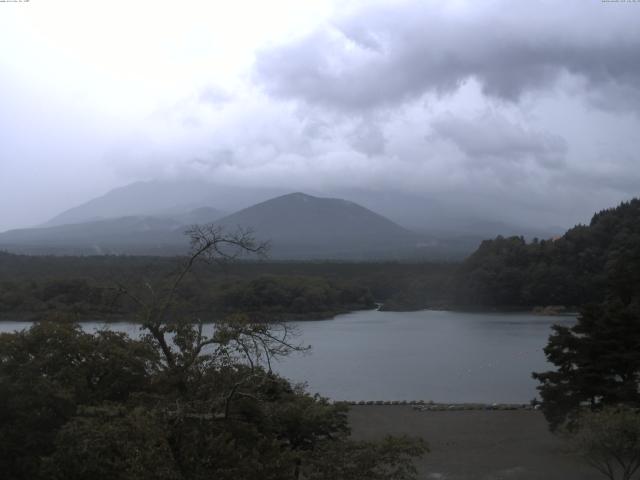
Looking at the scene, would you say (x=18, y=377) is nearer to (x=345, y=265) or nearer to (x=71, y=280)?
(x=71, y=280)

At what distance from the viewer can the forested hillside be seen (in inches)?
1180

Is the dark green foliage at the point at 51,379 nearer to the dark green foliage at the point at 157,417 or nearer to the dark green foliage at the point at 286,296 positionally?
the dark green foliage at the point at 157,417

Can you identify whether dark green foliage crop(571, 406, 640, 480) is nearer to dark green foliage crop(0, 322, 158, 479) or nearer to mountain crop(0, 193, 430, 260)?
dark green foliage crop(0, 322, 158, 479)

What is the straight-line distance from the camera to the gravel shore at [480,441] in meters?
7.45

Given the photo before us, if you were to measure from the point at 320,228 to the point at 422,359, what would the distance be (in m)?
74.3

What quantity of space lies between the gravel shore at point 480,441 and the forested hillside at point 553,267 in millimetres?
19870

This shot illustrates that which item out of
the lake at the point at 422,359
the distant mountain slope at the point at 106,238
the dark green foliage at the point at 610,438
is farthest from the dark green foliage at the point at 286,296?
the distant mountain slope at the point at 106,238

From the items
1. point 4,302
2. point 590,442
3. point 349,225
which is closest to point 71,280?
point 4,302

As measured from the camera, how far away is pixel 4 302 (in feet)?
81.0

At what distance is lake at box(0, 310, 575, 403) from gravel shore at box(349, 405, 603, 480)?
6.31 ft

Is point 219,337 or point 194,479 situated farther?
point 219,337

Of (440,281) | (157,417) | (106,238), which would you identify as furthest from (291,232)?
(157,417)

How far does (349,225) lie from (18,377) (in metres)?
90.9

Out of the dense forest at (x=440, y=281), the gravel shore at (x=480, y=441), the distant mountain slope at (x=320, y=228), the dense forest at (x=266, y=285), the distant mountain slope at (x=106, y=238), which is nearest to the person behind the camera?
the gravel shore at (x=480, y=441)
